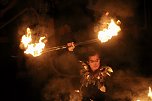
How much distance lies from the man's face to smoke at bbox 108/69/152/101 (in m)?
0.64

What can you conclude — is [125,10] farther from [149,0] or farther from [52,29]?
[52,29]

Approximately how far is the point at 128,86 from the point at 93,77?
126cm

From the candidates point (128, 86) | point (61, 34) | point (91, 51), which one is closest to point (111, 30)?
point (91, 51)

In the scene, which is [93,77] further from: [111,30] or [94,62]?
[111,30]

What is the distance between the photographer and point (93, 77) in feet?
32.2

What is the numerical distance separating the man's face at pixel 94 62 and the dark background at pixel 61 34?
1199 mm

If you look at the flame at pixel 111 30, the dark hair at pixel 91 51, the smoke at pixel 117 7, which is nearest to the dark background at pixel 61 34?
the smoke at pixel 117 7

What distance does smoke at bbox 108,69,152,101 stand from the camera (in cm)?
1017

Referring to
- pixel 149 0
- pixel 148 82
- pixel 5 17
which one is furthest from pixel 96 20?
pixel 5 17

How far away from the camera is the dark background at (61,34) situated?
10.5m

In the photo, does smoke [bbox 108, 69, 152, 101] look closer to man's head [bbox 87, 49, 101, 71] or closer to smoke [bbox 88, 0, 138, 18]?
man's head [bbox 87, 49, 101, 71]

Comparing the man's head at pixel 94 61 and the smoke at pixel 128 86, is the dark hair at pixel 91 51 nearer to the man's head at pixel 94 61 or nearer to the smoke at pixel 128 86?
the man's head at pixel 94 61

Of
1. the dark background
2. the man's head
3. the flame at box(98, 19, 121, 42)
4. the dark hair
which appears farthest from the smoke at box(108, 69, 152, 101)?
the flame at box(98, 19, 121, 42)

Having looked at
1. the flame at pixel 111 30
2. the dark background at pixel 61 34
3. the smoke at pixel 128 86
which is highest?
the dark background at pixel 61 34
